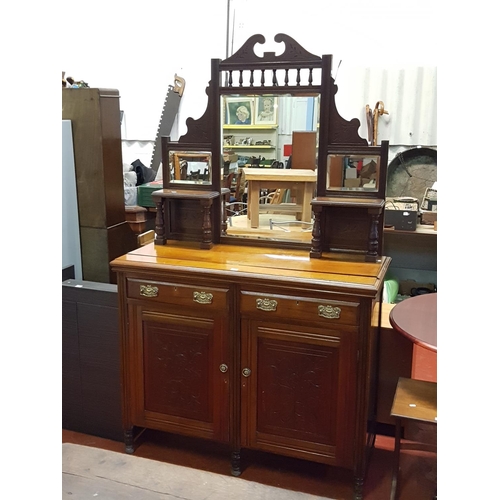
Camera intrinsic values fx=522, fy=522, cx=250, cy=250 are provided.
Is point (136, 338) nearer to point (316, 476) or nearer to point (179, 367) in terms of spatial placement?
point (179, 367)

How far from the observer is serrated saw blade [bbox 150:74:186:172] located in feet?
13.8

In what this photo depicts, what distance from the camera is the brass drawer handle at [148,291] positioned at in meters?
2.09

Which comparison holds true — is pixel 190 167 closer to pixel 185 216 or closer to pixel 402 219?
pixel 185 216

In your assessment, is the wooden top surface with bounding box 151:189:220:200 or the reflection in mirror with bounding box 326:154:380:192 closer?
the reflection in mirror with bounding box 326:154:380:192

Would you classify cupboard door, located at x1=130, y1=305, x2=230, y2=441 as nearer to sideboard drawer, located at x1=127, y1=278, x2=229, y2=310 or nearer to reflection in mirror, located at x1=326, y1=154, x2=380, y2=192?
sideboard drawer, located at x1=127, y1=278, x2=229, y2=310

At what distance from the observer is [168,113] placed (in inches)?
172

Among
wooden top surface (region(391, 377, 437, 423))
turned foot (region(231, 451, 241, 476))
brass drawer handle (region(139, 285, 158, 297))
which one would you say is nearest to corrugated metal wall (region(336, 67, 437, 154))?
wooden top surface (region(391, 377, 437, 423))

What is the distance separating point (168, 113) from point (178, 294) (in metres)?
2.69

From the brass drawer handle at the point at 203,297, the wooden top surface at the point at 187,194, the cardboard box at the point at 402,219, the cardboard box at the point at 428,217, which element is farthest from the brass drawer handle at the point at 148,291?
the cardboard box at the point at 428,217

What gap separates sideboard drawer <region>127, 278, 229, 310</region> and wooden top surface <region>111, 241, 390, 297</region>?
0.22ft

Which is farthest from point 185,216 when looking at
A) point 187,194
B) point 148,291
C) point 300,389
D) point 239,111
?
point 300,389

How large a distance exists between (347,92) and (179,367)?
2521 millimetres
